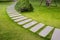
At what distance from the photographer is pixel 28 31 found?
10.8 ft

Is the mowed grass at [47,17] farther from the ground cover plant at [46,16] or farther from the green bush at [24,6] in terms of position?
the green bush at [24,6]

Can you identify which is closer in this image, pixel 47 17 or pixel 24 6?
pixel 47 17

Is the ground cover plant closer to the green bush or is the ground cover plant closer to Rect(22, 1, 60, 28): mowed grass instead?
Rect(22, 1, 60, 28): mowed grass

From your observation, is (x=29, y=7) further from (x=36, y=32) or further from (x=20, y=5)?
(x=36, y=32)

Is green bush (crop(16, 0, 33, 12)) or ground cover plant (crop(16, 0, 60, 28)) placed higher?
green bush (crop(16, 0, 33, 12))

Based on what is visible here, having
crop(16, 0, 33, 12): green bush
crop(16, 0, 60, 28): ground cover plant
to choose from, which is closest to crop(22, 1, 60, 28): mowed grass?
crop(16, 0, 60, 28): ground cover plant

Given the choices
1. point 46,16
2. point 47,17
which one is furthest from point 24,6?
point 47,17

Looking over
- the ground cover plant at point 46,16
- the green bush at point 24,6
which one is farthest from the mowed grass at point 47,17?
the green bush at point 24,6

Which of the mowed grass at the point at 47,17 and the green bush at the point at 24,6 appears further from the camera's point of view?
the green bush at the point at 24,6

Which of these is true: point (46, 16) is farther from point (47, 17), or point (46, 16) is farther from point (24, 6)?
point (24, 6)

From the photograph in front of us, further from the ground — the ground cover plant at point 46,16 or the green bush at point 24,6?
the green bush at point 24,6

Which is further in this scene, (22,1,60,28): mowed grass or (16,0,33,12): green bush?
(16,0,33,12): green bush

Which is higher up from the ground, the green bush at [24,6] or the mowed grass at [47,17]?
the green bush at [24,6]

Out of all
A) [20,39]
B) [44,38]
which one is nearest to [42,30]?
[44,38]
